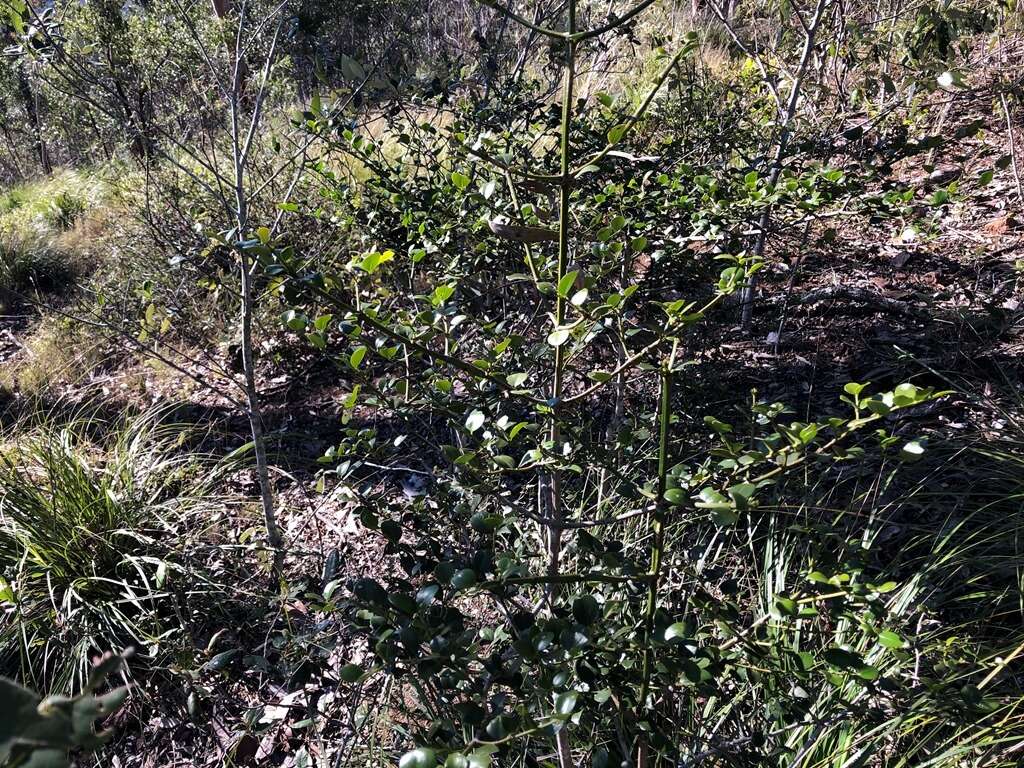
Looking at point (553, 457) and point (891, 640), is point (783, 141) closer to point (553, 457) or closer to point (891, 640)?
point (553, 457)

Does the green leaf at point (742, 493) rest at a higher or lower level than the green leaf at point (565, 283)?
lower

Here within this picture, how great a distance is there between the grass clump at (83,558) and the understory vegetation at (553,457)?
2 cm

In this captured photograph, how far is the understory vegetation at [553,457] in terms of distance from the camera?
125cm

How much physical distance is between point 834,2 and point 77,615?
436 cm

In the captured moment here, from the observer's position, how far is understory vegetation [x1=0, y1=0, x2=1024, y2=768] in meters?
1.25

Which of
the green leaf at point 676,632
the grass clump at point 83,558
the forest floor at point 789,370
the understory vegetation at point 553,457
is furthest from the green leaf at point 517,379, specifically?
the grass clump at point 83,558

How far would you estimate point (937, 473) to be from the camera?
2586 mm

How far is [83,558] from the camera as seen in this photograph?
2.80 m

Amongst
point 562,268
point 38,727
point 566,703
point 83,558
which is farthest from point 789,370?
point 38,727

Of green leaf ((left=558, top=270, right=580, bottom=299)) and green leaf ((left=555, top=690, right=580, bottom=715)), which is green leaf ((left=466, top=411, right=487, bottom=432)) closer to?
green leaf ((left=558, top=270, right=580, bottom=299))

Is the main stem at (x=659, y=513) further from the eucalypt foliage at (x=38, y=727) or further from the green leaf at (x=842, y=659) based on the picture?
the eucalypt foliage at (x=38, y=727)

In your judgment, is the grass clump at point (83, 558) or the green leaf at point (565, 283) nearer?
the green leaf at point (565, 283)

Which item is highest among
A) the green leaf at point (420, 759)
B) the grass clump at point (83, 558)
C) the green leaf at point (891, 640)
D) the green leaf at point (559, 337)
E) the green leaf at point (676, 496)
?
the green leaf at point (559, 337)

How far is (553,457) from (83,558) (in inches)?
92.1
